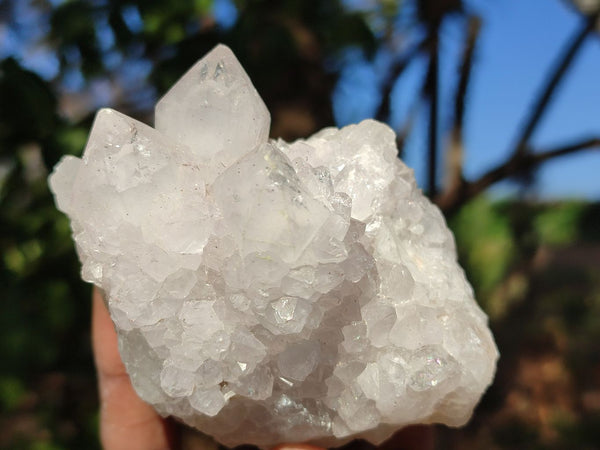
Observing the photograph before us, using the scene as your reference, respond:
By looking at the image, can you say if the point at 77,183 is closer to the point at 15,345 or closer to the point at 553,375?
the point at 15,345

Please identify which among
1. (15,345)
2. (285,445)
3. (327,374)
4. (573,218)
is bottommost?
(573,218)

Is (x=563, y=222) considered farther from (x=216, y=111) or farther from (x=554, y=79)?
(x=216, y=111)

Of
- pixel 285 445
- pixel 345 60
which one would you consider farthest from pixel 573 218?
pixel 285 445

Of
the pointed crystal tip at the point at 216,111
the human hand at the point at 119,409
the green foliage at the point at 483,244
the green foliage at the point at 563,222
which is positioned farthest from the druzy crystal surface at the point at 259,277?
the green foliage at the point at 563,222

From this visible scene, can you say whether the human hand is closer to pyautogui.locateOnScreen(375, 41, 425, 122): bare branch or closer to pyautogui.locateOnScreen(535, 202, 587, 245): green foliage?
pyautogui.locateOnScreen(375, 41, 425, 122): bare branch

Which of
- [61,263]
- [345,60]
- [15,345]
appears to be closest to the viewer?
[15,345]

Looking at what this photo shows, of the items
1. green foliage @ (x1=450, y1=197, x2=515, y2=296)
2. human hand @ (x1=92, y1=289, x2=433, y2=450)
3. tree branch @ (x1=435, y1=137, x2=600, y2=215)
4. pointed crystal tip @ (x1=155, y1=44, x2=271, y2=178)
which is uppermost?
pointed crystal tip @ (x1=155, y1=44, x2=271, y2=178)

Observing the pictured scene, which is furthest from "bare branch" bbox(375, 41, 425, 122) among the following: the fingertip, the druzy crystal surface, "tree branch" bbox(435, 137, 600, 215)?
the fingertip

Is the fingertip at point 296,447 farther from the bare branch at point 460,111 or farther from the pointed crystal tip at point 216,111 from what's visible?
the bare branch at point 460,111
